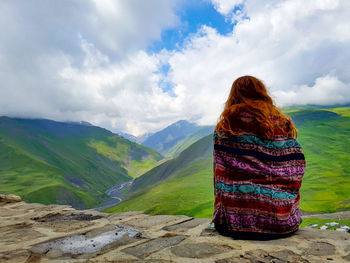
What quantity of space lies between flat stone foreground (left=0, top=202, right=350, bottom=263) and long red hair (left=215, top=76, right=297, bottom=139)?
216 cm

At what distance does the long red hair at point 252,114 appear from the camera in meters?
5.05

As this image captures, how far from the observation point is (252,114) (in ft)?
16.9

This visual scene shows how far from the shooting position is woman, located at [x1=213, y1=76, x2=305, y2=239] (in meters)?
4.80

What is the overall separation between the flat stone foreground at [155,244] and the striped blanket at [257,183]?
14.8 inches

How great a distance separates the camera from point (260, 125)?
5008 millimetres

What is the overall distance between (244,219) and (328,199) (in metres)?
68.4

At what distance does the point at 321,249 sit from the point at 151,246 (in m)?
3.18

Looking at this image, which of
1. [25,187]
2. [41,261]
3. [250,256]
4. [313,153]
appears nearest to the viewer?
[250,256]

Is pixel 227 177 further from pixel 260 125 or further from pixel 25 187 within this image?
pixel 25 187

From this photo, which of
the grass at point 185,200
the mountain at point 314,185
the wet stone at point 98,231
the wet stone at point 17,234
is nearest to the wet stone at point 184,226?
the wet stone at point 98,231

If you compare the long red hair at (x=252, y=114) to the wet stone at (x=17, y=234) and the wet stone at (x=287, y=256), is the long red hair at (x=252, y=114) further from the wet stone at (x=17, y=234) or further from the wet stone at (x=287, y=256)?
the wet stone at (x=17, y=234)

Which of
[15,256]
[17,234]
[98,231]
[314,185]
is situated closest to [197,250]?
[98,231]

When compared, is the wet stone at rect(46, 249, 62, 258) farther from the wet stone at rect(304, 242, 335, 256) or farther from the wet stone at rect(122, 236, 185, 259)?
the wet stone at rect(304, 242, 335, 256)

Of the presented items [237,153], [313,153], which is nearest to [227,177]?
[237,153]
